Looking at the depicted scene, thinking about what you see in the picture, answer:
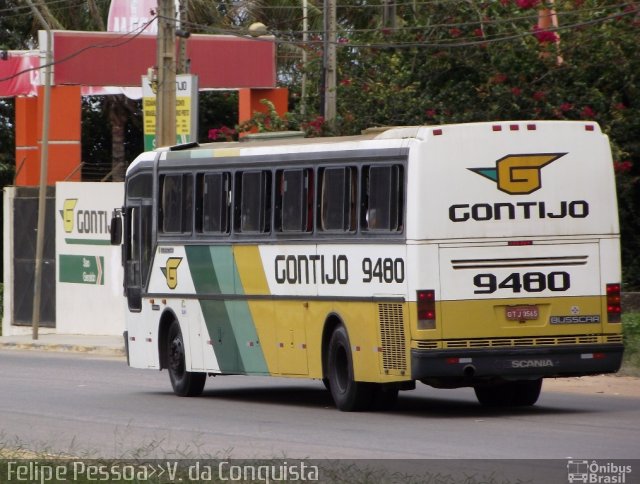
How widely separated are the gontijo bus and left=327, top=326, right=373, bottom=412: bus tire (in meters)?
0.02

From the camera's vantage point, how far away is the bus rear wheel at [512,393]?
55.2 ft

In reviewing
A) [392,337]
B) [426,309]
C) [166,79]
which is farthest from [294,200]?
[166,79]

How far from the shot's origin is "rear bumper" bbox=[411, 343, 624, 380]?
49.4 feet

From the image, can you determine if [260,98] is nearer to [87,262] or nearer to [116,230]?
[87,262]

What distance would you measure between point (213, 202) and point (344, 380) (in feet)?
10.8

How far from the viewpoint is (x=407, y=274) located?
15.3 m

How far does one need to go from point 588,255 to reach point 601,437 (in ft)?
8.90

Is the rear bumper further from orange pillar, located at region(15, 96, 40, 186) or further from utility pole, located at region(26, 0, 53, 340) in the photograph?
orange pillar, located at region(15, 96, 40, 186)

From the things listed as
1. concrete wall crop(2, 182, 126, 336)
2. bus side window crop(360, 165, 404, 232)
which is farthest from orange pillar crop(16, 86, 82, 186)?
bus side window crop(360, 165, 404, 232)

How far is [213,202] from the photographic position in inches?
741

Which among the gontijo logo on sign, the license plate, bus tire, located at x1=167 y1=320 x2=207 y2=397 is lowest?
bus tire, located at x1=167 y1=320 x2=207 y2=397

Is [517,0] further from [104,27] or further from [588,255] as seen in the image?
[104,27]

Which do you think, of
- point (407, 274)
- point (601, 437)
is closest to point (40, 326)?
point (407, 274)

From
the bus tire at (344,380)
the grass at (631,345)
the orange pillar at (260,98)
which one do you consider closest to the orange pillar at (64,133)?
the orange pillar at (260,98)
